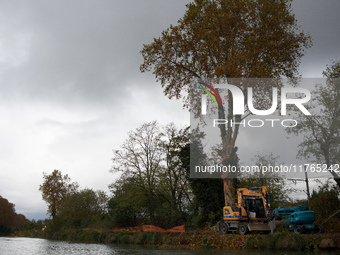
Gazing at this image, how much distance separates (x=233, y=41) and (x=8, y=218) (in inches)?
2738

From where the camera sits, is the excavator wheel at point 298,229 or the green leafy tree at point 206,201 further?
the green leafy tree at point 206,201

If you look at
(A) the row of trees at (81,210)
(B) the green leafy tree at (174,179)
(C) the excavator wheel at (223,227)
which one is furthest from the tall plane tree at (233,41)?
(A) the row of trees at (81,210)

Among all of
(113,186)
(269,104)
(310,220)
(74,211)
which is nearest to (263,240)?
(310,220)

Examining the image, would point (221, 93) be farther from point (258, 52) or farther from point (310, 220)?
point (310, 220)

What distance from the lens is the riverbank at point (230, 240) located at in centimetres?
1434

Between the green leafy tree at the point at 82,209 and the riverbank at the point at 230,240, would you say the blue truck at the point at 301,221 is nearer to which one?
→ the riverbank at the point at 230,240

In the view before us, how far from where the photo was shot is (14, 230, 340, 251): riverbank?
47.0 ft

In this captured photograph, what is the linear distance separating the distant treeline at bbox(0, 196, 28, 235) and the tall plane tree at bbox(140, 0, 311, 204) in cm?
5990

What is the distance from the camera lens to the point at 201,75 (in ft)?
81.0

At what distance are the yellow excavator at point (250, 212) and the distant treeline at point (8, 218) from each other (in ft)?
203

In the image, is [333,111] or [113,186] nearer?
[333,111]

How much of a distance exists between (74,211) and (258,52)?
3446cm

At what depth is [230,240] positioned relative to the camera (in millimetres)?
17906

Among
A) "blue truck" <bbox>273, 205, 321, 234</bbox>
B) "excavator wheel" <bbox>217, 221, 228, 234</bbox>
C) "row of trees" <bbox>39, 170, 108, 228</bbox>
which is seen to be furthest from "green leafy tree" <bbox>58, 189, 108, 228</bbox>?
"blue truck" <bbox>273, 205, 321, 234</bbox>
